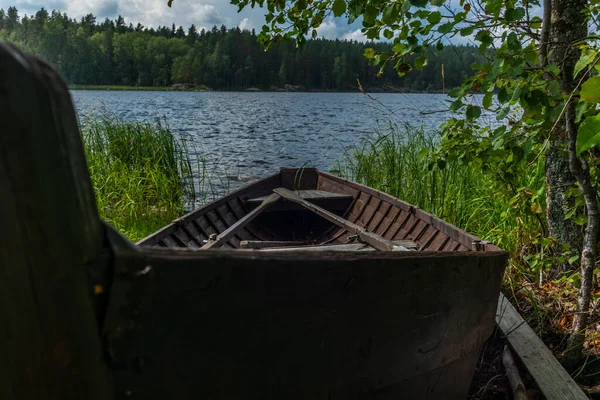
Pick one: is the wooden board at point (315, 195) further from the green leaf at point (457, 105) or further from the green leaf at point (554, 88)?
the green leaf at point (554, 88)

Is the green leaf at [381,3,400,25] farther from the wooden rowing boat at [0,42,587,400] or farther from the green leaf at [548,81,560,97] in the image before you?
the wooden rowing boat at [0,42,587,400]

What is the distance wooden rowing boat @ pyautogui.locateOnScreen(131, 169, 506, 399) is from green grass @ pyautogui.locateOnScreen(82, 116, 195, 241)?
4801 mm

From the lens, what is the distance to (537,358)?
3.08 meters

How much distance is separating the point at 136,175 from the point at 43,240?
646cm

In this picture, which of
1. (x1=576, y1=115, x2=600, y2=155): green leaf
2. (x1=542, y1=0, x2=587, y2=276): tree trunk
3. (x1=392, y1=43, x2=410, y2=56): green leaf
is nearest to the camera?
(x1=576, y1=115, x2=600, y2=155): green leaf

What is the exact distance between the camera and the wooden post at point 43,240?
0.90 metres

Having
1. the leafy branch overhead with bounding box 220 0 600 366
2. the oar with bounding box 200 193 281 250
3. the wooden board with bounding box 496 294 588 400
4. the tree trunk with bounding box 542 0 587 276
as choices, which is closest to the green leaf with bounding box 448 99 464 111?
the leafy branch overhead with bounding box 220 0 600 366

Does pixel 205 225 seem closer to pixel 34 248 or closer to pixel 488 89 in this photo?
pixel 488 89

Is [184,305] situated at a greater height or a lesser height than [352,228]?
greater

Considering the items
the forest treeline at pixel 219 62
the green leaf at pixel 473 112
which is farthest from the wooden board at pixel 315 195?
the forest treeline at pixel 219 62

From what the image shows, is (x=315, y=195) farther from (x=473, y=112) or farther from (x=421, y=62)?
(x=473, y=112)

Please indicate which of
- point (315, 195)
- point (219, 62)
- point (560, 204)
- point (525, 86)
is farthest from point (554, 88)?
point (219, 62)

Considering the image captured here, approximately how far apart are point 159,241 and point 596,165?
3.11 m

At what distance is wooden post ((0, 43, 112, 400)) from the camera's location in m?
0.90
